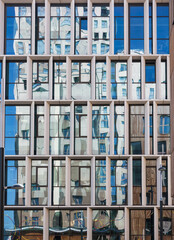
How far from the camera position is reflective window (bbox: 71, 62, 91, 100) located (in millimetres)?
42062

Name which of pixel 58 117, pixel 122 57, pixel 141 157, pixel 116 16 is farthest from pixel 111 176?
pixel 116 16

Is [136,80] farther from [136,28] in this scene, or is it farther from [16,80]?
[16,80]

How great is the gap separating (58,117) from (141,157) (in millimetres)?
5946

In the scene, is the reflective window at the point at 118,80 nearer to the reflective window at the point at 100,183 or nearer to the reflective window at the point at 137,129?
the reflective window at the point at 137,129

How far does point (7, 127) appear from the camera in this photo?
137 feet

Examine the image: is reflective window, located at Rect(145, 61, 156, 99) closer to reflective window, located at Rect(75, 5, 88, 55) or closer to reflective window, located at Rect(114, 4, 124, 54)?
reflective window, located at Rect(114, 4, 124, 54)

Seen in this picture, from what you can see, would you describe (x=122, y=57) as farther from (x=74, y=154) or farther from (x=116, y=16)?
(x=74, y=154)

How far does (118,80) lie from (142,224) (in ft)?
30.9

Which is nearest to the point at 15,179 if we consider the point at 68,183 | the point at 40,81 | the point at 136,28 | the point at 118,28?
the point at 68,183

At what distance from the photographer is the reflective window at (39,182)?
41.0m

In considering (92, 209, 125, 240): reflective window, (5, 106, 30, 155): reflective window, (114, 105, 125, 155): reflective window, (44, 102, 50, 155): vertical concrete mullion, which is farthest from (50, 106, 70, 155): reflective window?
(92, 209, 125, 240): reflective window

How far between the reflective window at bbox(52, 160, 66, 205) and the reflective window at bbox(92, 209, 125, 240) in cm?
→ 247

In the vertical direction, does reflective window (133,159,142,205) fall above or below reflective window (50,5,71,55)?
below

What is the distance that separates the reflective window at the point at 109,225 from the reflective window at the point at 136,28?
10.6 meters
